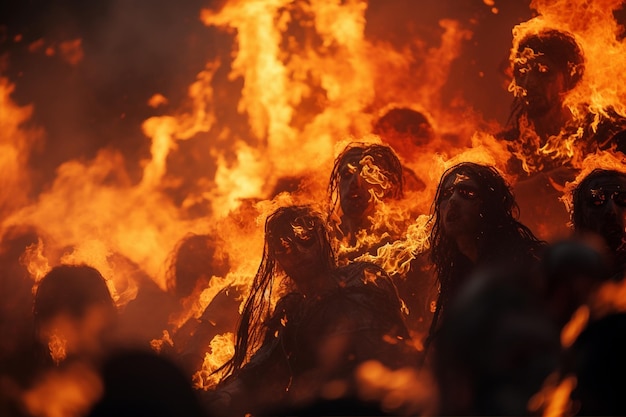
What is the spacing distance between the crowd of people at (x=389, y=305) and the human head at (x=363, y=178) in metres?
0.02

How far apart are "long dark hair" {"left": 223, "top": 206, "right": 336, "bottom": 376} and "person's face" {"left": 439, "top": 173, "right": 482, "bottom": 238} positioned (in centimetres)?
139

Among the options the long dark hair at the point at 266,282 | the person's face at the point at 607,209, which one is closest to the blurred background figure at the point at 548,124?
the person's face at the point at 607,209

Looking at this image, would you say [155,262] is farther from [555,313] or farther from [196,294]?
[555,313]

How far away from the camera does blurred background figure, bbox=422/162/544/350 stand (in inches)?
268

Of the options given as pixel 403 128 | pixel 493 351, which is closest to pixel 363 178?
pixel 403 128

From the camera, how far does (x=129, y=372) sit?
17.1 feet

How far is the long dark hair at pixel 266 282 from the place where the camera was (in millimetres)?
8094

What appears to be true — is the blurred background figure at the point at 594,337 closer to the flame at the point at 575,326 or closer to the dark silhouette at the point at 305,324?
the flame at the point at 575,326

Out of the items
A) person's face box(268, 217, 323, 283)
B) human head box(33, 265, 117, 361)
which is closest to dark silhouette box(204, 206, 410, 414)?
person's face box(268, 217, 323, 283)

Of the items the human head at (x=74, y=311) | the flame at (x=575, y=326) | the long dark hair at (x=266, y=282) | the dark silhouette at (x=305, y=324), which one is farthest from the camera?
the human head at (x=74, y=311)

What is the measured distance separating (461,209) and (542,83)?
3.50 metres

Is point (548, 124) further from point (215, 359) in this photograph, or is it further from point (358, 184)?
point (215, 359)

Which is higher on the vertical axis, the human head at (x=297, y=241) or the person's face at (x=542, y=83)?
the person's face at (x=542, y=83)

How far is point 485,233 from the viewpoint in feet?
23.0
